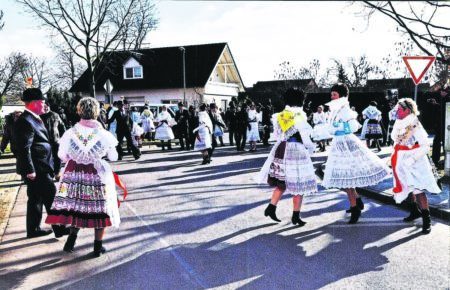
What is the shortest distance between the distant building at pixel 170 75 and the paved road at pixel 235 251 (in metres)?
31.8

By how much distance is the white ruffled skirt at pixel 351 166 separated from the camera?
22.1ft

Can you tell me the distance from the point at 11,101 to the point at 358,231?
6656 centimetres

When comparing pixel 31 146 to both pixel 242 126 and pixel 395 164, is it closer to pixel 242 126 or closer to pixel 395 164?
pixel 395 164

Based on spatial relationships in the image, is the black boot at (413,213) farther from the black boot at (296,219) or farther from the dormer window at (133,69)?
the dormer window at (133,69)

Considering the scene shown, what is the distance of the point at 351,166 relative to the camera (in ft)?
22.3

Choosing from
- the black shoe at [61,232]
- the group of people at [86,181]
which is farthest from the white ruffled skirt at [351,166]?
the black shoe at [61,232]

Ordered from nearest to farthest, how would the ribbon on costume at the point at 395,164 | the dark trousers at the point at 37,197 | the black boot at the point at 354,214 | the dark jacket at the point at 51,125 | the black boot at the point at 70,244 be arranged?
the black boot at the point at 70,244, the dark trousers at the point at 37,197, the ribbon on costume at the point at 395,164, the black boot at the point at 354,214, the dark jacket at the point at 51,125

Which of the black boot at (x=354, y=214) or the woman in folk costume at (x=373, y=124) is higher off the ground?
the woman in folk costume at (x=373, y=124)

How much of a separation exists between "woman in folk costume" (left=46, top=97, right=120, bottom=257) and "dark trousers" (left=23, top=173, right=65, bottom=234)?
1044 mm

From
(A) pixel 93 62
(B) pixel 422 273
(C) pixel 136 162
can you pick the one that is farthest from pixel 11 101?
(B) pixel 422 273

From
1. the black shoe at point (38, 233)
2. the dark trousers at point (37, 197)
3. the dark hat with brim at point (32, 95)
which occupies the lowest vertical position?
the black shoe at point (38, 233)

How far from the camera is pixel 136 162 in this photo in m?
15.5

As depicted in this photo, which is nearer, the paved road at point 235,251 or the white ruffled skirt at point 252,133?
the paved road at point 235,251

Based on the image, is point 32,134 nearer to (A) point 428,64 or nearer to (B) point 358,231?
(B) point 358,231
